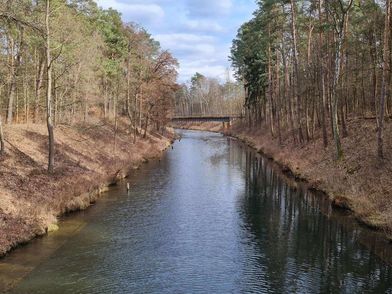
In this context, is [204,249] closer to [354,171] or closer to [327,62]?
[354,171]

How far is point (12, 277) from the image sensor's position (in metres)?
15.6

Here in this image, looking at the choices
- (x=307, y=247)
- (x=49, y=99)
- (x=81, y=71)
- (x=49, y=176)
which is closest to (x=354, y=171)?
(x=307, y=247)

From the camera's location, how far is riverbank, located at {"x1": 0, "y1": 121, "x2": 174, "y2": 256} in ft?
65.9

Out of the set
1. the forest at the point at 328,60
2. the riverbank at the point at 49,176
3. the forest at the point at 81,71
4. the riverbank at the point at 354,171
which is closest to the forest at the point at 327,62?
the forest at the point at 328,60

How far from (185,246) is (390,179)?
498 inches

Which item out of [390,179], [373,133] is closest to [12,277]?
[390,179]

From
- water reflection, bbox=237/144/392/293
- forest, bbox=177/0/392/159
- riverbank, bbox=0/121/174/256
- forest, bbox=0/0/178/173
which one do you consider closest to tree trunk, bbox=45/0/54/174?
forest, bbox=0/0/178/173

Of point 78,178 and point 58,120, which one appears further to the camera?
point 58,120

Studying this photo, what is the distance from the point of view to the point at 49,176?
27234mm

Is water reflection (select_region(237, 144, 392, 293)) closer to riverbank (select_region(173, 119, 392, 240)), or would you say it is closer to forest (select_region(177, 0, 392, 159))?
riverbank (select_region(173, 119, 392, 240))

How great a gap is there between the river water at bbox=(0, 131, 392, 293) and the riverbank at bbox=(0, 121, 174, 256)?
0.87 metres

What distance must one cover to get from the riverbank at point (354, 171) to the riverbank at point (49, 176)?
600 inches

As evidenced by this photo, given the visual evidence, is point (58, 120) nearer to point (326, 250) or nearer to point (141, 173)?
point (141, 173)

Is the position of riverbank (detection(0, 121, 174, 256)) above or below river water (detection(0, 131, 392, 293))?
above
